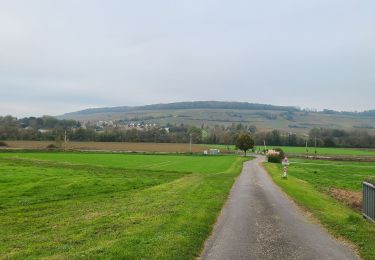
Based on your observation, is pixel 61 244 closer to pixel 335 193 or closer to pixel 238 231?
pixel 238 231

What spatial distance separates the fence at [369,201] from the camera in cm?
1769

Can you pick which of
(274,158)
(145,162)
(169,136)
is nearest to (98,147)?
(169,136)

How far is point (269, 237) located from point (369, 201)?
20.5 ft

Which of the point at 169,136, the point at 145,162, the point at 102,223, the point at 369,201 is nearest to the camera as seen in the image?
the point at 102,223

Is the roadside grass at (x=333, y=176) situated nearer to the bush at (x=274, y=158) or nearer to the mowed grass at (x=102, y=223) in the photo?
the mowed grass at (x=102, y=223)

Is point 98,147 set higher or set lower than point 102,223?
lower

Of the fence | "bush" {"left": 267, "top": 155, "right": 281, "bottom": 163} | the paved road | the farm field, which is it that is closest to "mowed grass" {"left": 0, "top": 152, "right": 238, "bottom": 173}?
"bush" {"left": 267, "top": 155, "right": 281, "bottom": 163}

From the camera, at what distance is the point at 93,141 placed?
16762cm

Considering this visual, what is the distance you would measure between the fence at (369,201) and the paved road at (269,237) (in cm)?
252

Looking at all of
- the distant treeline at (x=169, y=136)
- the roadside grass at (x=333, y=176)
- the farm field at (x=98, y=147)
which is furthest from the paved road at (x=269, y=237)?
the distant treeline at (x=169, y=136)

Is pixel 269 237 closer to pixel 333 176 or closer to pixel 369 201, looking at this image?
pixel 369 201

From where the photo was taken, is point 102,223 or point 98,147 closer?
point 102,223

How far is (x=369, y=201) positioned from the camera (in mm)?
18172

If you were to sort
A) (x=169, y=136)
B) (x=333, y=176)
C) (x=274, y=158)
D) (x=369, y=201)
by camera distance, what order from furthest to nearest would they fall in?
(x=169, y=136), (x=274, y=158), (x=333, y=176), (x=369, y=201)
